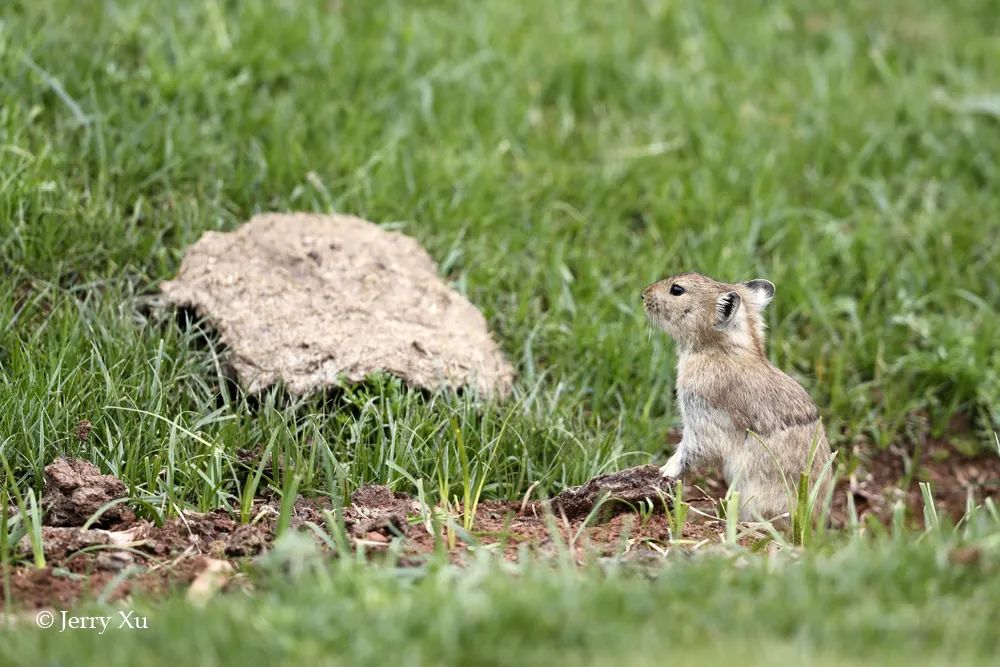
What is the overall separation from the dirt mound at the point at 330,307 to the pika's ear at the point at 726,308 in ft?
3.59

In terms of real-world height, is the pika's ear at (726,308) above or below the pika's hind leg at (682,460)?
above

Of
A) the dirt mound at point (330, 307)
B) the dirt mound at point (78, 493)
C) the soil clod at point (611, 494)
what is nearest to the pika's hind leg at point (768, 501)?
the soil clod at point (611, 494)

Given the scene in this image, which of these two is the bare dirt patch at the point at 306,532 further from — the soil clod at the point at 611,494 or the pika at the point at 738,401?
the pika at the point at 738,401

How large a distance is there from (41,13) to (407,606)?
19.7 feet

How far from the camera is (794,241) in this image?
799 centimetres

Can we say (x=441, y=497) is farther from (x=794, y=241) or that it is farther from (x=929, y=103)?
(x=929, y=103)

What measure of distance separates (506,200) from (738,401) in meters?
2.44

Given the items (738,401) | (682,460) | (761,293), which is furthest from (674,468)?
(761,293)

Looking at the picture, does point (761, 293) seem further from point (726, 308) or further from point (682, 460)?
point (682, 460)

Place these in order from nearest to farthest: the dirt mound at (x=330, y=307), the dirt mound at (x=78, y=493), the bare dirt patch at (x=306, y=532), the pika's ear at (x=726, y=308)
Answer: the bare dirt patch at (x=306, y=532), the dirt mound at (x=78, y=493), the pika's ear at (x=726, y=308), the dirt mound at (x=330, y=307)

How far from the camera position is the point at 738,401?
5840 mm

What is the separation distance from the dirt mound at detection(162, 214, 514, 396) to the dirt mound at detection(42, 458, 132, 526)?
105 cm

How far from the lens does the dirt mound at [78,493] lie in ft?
16.1

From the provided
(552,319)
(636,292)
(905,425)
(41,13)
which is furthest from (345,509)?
(41,13)
